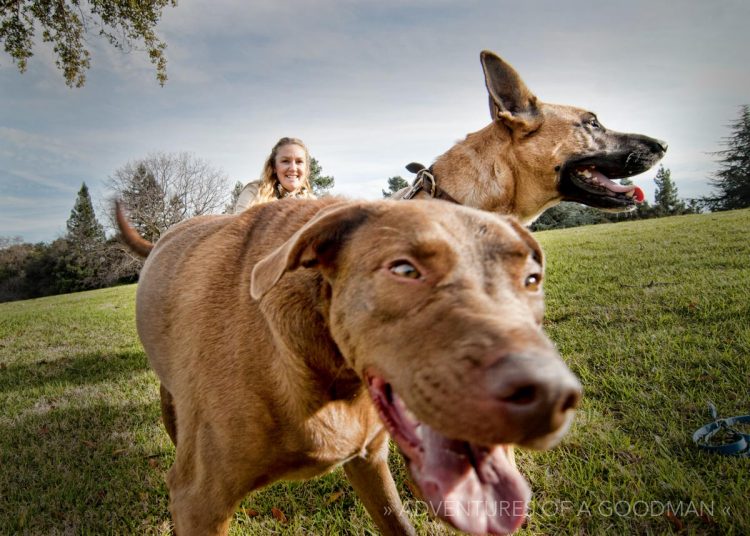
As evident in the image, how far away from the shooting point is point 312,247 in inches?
71.1

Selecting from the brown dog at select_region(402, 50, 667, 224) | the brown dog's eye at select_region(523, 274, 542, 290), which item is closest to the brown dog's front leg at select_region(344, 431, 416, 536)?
the brown dog's eye at select_region(523, 274, 542, 290)

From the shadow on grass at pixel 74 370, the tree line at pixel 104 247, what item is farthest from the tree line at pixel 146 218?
the shadow on grass at pixel 74 370

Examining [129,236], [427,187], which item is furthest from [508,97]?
[129,236]

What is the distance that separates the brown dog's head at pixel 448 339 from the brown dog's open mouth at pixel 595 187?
284 centimetres

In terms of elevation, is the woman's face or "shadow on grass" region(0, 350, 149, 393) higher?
the woman's face

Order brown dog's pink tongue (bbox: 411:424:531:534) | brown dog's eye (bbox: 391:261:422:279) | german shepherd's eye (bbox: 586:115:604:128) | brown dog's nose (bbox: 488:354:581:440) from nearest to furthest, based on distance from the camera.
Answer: brown dog's nose (bbox: 488:354:581:440)
brown dog's pink tongue (bbox: 411:424:531:534)
brown dog's eye (bbox: 391:261:422:279)
german shepherd's eye (bbox: 586:115:604:128)

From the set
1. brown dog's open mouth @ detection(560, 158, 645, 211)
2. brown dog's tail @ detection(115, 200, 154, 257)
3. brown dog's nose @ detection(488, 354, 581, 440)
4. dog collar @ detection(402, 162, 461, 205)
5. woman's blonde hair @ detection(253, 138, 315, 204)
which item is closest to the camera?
brown dog's nose @ detection(488, 354, 581, 440)

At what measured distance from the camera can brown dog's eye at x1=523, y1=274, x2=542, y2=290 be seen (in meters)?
1.83

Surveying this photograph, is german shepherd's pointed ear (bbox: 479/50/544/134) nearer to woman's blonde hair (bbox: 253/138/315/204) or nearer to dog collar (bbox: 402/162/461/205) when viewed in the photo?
dog collar (bbox: 402/162/461/205)

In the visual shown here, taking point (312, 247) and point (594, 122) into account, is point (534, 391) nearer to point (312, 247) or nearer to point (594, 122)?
point (312, 247)

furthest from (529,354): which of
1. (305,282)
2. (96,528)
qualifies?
(96,528)

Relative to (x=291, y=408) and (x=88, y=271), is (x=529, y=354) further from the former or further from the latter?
(x=88, y=271)

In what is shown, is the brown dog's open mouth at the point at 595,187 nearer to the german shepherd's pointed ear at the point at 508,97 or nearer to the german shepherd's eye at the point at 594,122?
the german shepherd's eye at the point at 594,122

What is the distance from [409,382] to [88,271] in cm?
4946
